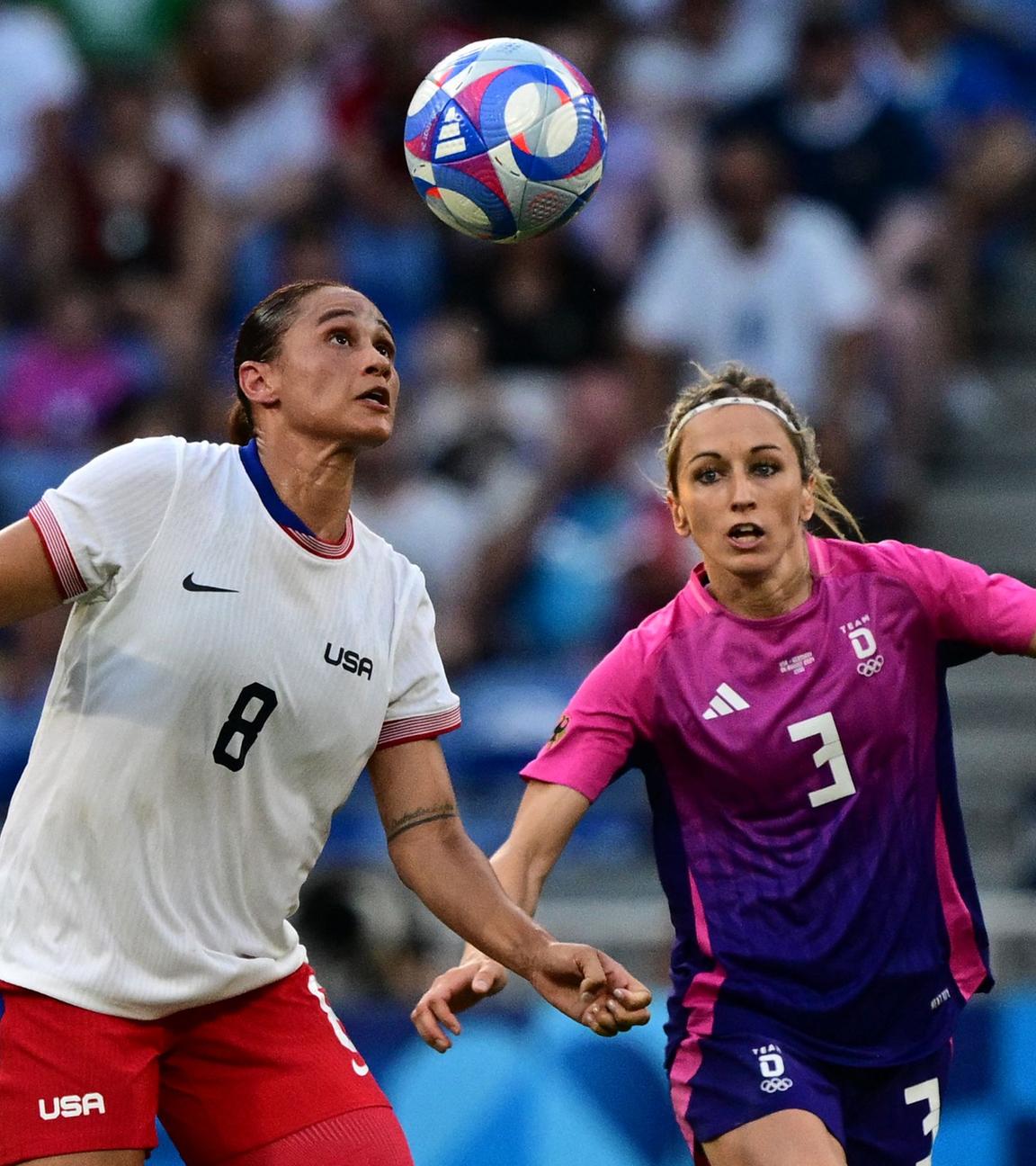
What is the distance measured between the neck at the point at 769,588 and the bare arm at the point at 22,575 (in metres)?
1.53

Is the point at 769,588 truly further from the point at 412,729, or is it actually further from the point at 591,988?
the point at 591,988

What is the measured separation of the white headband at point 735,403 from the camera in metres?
4.68

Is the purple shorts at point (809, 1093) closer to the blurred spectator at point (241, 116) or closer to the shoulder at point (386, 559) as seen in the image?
the shoulder at point (386, 559)

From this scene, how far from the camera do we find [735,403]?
15.3ft

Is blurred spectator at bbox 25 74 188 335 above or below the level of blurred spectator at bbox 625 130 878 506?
above

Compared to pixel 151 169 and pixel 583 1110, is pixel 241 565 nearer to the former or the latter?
pixel 583 1110

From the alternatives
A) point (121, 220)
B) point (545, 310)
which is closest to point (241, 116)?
point (121, 220)

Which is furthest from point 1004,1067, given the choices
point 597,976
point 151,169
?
point 151,169

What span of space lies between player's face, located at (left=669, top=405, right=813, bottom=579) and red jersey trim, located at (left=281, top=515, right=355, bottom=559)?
775 millimetres

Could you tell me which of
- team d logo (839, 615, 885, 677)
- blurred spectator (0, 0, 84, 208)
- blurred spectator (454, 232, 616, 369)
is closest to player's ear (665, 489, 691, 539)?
team d logo (839, 615, 885, 677)

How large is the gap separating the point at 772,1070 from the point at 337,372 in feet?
5.65

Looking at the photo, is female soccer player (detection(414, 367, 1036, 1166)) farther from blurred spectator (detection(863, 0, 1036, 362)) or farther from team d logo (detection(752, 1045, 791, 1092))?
blurred spectator (detection(863, 0, 1036, 362))

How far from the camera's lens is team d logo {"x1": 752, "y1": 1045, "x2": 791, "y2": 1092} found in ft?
14.0

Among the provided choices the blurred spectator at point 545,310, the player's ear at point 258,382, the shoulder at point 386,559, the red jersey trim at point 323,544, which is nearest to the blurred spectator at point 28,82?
the blurred spectator at point 545,310
